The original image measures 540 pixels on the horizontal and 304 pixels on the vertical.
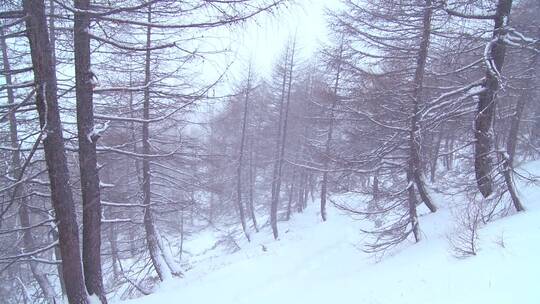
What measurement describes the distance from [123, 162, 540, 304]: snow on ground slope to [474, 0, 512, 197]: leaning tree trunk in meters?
0.97

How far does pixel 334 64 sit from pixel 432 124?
8.72 feet

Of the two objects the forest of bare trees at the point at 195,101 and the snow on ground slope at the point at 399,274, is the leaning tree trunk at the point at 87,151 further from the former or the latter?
the snow on ground slope at the point at 399,274

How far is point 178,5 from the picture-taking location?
4.73 metres

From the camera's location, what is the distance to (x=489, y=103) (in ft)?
24.5

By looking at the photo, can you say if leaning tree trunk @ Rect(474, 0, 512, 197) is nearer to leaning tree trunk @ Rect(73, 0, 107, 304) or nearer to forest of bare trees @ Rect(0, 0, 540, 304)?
forest of bare trees @ Rect(0, 0, 540, 304)

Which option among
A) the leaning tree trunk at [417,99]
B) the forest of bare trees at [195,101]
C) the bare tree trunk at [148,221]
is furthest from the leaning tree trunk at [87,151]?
the leaning tree trunk at [417,99]

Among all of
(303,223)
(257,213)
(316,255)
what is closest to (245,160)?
(303,223)

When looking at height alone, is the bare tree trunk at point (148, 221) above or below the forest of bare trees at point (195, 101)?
below

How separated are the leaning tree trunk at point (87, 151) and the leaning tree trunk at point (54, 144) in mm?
425

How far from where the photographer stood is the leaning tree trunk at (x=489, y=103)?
719 cm

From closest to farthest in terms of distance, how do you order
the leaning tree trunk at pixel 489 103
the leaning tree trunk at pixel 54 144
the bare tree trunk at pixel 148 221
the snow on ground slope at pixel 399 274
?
the leaning tree trunk at pixel 54 144, the snow on ground slope at pixel 399 274, the leaning tree trunk at pixel 489 103, the bare tree trunk at pixel 148 221

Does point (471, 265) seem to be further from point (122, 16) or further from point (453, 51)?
point (122, 16)

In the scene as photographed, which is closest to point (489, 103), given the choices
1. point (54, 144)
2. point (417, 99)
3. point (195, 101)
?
point (417, 99)

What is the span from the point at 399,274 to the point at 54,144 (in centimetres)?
567
